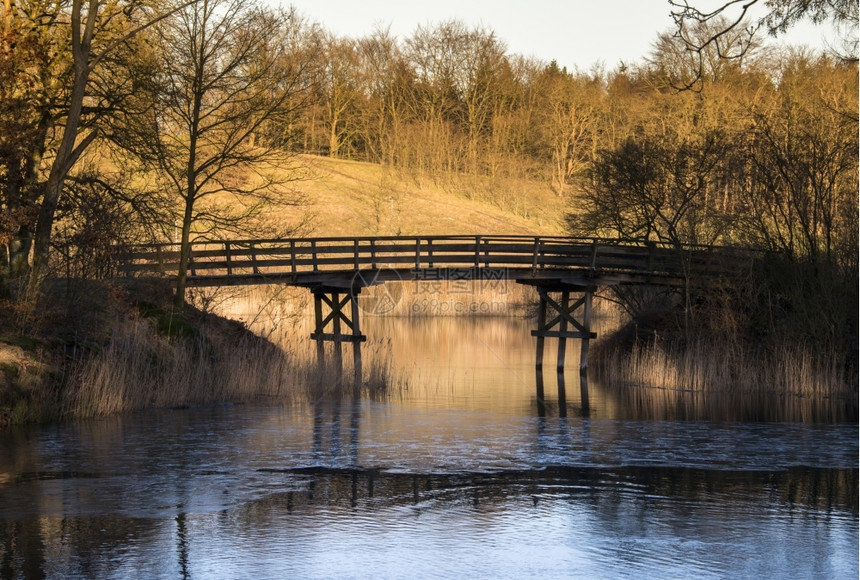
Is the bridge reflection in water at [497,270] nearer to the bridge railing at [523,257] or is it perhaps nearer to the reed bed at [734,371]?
the bridge railing at [523,257]

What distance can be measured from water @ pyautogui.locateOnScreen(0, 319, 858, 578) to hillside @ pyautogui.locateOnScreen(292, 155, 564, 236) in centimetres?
4519

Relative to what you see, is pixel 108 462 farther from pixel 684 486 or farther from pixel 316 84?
pixel 316 84

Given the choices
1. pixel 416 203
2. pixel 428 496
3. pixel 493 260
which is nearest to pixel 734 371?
pixel 493 260

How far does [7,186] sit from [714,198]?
2024 cm

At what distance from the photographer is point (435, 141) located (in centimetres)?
7194

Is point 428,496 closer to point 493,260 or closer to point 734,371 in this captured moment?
point 734,371

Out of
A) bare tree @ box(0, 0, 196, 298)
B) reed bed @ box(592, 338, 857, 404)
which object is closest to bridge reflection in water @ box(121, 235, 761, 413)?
reed bed @ box(592, 338, 857, 404)

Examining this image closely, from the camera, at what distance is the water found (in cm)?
906

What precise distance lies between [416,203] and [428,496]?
185ft

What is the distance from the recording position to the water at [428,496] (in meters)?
9.06


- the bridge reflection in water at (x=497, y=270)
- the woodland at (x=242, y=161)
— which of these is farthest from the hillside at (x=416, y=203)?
the bridge reflection in water at (x=497, y=270)

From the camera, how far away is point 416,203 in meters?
67.8

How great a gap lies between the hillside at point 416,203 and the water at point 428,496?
148 feet

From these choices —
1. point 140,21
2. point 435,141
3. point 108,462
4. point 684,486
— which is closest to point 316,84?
point 140,21
